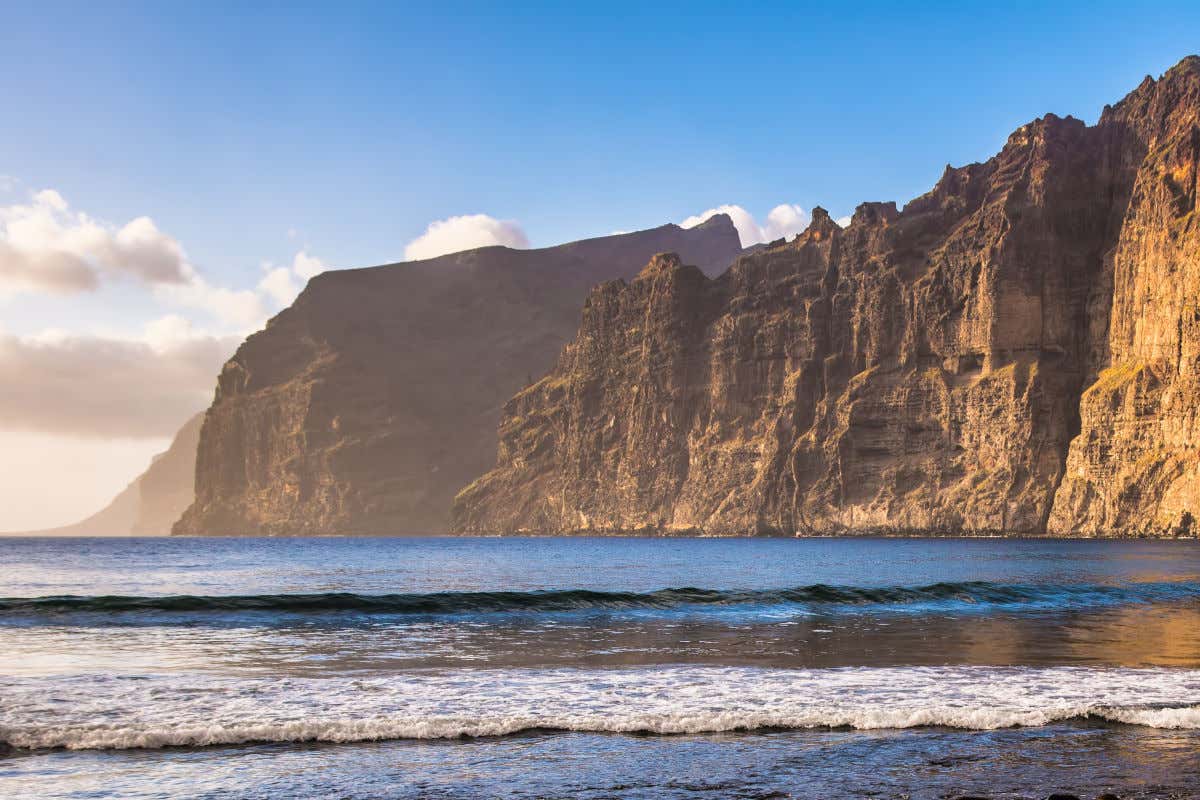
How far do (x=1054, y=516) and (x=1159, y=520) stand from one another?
72.6 feet

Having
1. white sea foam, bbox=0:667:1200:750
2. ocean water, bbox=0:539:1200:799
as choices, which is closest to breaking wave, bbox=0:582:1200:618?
ocean water, bbox=0:539:1200:799

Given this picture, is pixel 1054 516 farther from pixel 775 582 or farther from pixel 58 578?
pixel 58 578

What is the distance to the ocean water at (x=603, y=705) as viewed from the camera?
13.3m

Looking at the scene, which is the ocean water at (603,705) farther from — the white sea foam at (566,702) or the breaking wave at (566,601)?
the breaking wave at (566,601)

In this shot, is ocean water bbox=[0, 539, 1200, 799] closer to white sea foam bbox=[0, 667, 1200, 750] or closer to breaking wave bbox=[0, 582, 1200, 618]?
white sea foam bbox=[0, 667, 1200, 750]

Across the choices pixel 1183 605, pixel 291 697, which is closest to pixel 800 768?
pixel 291 697

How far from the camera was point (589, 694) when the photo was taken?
1923 cm

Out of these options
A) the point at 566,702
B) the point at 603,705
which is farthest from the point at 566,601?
the point at 603,705

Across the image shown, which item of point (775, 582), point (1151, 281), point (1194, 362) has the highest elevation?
point (1151, 281)

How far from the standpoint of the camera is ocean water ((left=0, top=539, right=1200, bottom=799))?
13.3 metres

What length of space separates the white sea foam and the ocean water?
0.22 ft

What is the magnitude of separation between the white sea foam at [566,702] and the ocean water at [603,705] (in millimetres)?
67

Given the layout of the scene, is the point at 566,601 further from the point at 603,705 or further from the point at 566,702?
the point at 603,705

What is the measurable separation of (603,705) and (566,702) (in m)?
0.71
